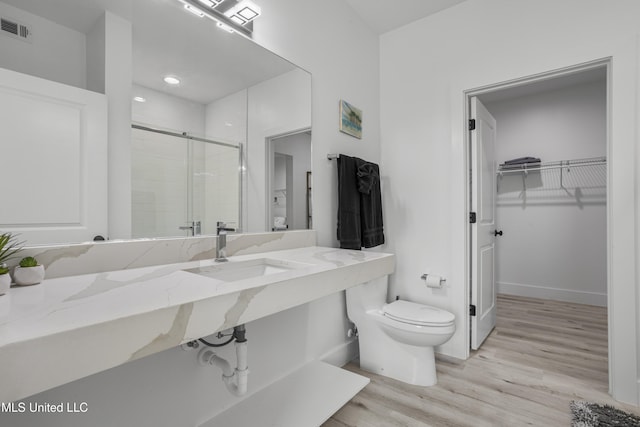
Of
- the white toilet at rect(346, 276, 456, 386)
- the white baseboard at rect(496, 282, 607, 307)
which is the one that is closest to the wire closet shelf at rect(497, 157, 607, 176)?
the white baseboard at rect(496, 282, 607, 307)

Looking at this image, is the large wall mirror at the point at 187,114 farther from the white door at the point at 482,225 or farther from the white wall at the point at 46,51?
the white door at the point at 482,225

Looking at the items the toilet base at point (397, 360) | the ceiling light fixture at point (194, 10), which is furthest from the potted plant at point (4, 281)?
the toilet base at point (397, 360)

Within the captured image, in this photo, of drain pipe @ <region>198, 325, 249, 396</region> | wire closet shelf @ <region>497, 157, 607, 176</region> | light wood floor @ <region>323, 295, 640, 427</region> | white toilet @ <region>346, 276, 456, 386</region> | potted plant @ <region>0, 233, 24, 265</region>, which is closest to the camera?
potted plant @ <region>0, 233, 24, 265</region>

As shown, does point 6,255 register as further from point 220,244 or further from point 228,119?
point 228,119

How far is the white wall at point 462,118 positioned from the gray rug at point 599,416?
0.61 ft

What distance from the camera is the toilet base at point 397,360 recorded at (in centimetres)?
192

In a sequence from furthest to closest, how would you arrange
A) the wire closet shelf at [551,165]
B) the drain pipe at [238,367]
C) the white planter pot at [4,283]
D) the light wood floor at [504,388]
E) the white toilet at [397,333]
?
the wire closet shelf at [551,165]
the white toilet at [397,333]
the light wood floor at [504,388]
the drain pipe at [238,367]
the white planter pot at [4,283]

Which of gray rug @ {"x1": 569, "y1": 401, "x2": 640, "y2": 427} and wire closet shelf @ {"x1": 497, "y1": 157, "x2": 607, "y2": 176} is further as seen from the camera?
wire closet shelf @ {"x1": 497, "y1": 157, "x2": 607, "y2": 176}

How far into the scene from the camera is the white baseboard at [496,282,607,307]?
3.43 metres

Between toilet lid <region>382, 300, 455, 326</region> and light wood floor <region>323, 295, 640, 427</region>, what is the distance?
0.39m

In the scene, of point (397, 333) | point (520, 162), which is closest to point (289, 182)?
point (397, 333)

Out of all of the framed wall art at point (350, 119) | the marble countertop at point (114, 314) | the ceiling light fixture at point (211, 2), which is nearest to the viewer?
the marble countertop at point (114, 314)

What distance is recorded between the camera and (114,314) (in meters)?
0.66

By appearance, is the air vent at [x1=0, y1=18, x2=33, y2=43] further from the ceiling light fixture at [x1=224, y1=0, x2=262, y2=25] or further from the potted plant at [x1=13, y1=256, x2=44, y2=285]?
the ceiling light fixture at [x1=224, y1=0, x2=262, y2=25]
